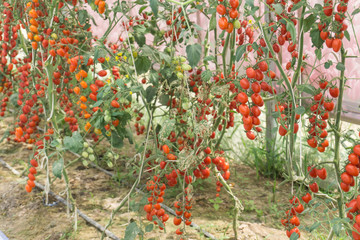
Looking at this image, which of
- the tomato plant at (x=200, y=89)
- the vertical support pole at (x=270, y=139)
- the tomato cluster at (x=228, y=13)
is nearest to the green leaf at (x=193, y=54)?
the tomato plant at (x=200, y=89)

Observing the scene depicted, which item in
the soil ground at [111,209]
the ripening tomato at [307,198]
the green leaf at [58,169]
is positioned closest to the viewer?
the ripening tomato at [307,198]

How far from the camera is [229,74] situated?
1500 mm

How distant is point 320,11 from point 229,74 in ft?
1.65

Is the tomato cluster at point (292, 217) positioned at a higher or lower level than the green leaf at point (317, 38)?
lower

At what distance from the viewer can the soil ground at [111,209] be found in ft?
5.78

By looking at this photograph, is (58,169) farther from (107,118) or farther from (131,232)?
(131,232)

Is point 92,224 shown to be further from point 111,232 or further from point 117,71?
point 117,71

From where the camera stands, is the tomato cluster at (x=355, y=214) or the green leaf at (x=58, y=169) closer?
the tomato cluster at (x=355, y=214)

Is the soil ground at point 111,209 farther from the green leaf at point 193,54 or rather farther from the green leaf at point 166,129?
the green leaf at point 193,54

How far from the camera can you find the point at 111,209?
6.47 ft

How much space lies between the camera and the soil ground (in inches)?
69.3

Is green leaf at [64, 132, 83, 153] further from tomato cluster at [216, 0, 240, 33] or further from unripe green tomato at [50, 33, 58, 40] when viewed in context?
tomato cluster at [216, 0, 240, 33]

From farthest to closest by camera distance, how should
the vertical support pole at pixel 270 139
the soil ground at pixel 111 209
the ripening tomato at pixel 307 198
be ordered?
the vertical support pole at pixel 270 139, the soil ground at pixel 111 209, the ripening tomato at pixel 307 198

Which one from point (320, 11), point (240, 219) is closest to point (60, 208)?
point (240, 219)
